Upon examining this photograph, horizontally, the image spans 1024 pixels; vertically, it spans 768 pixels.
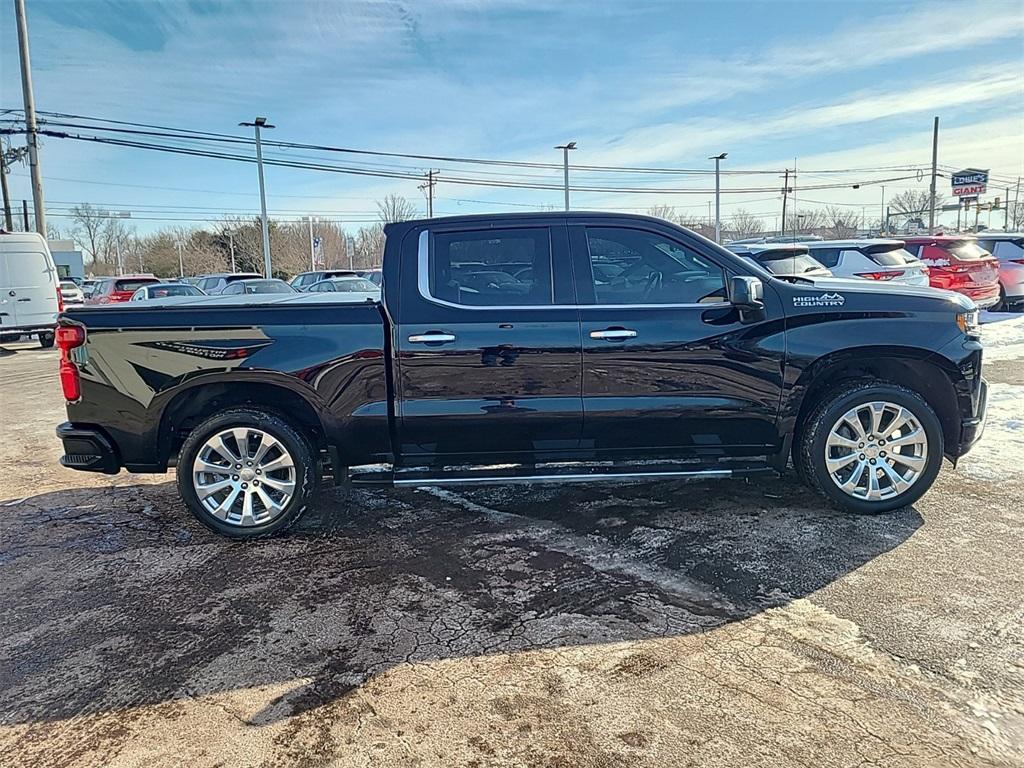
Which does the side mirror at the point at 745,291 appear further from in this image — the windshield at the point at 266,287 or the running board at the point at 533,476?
the windshield at the point at 266,287

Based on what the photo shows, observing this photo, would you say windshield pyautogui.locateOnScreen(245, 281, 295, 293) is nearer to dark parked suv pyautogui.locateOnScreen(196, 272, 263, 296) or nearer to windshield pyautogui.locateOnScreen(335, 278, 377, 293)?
windshield pyautogui.locateOnScreen(335, 278, 377, 293)

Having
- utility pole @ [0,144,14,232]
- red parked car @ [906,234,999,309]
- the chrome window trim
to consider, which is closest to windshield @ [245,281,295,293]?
the chrome window trim

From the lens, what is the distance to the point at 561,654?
304 centimetres

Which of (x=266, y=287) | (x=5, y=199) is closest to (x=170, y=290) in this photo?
(x=266, y=287)

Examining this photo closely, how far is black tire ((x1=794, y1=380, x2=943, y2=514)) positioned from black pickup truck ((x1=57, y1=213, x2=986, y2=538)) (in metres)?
0.01

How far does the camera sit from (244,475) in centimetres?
438

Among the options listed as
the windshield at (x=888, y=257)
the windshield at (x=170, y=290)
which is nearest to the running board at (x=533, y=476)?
the windshield at (x=888, y=257)

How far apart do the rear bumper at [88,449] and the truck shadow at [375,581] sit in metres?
0.51

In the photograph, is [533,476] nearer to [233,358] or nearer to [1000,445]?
[233,358]

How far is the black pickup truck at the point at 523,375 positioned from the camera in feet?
14.0

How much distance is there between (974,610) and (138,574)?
434 cm

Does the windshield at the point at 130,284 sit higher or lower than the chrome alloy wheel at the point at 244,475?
higher

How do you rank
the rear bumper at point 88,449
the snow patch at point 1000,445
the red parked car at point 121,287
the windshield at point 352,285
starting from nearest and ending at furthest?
the rear bumper at point 88,449 → the snow patch at point 1000,445 → the windshield at point 352,285 → the red parked car at point 121,287

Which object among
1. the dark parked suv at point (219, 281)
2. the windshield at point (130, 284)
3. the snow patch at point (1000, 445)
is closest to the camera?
the snow patch at point (1000, 445)
